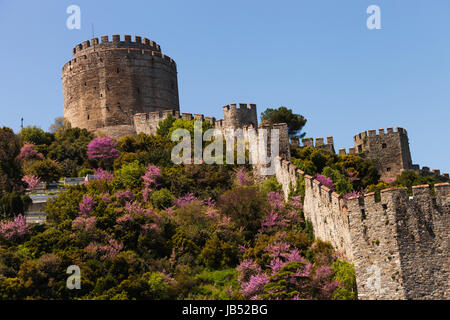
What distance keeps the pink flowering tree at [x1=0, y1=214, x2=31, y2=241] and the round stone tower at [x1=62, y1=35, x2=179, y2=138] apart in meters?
20.1

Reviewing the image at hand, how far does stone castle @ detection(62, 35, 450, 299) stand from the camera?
26.7m

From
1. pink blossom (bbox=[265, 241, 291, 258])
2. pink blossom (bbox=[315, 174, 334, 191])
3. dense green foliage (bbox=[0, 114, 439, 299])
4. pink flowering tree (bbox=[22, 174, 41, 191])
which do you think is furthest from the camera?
pink flowering tree (bbox=[22, 174, 41, 191])

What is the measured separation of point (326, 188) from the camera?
33594 mm

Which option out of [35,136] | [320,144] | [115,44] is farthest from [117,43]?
[320,144]

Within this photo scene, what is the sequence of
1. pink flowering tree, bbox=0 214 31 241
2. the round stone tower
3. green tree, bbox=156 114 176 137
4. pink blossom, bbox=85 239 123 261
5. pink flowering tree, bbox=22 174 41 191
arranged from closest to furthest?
pink blossom, bbox=85 239 123 261 → pink flowering tree, bbox=0 214 31 241 → pink flowering tree, bbox=22 174 41 191 → green tree, bbox=156 114 176 137 → the round stone tower

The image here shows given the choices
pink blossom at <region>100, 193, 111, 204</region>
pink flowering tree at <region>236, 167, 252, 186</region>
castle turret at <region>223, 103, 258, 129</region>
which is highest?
castle turret at <region>223, 103, 258, 129</region>

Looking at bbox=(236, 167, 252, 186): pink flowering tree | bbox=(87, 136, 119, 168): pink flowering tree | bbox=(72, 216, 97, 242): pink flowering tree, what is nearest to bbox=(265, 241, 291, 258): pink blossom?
bbox=(72, 216, 97, 242): pink flowering tree

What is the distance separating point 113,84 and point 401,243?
116 ft

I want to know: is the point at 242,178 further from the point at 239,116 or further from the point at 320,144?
the point at 320,144

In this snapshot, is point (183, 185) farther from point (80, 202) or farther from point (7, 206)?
point (7, 206)

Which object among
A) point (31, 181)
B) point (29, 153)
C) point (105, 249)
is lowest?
point (105, 249)

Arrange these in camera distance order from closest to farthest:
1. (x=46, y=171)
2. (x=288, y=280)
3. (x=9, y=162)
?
(x=288, y=280) → (x=46, y=171) → (x=9, y=162)

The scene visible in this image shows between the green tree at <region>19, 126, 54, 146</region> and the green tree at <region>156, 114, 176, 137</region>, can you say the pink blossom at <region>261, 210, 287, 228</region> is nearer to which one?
the green tree at <region>156, 114, 176, 137</region>
